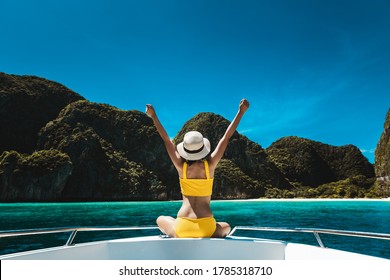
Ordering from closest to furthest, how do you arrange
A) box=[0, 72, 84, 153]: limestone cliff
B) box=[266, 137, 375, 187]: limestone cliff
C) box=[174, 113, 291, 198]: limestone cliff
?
1. box=[0, 72, 84, 153]: limestone cliff
2. box=[174, 113, 291, 198]: limestone cliff
3. box=[266, 137, 375, 187]: limestone cliff

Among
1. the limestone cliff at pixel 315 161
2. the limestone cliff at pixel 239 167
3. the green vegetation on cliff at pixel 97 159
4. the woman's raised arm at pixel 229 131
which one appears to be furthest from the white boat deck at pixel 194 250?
the limestone cliff at pixel 315 161

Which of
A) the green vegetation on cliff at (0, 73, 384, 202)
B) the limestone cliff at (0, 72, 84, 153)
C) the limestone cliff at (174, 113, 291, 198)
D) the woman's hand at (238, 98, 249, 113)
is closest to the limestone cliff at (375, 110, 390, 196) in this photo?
the green vegetation on cliff at (0, 73, 384, 202)

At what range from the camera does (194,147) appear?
2.70 metres

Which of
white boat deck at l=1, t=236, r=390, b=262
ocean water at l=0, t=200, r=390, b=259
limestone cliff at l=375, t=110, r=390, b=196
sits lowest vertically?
ocean water at l=0, t=200, r=390, b=259

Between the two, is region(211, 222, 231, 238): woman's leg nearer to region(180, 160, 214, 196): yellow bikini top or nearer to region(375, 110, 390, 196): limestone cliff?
region(180, 160, 214, 196): yellow bikini top

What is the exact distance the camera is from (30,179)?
239ft

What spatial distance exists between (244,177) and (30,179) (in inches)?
2451

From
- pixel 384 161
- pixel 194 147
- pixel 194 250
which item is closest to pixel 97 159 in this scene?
pixel 384 161

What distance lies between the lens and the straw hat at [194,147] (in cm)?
269

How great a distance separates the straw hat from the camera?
269cm

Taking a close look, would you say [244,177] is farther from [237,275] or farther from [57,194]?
[237,275]

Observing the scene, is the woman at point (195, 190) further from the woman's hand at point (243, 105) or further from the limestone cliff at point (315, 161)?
the limestone cliff at point (315, 161)

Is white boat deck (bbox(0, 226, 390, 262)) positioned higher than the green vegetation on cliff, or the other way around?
the green vegetation on cliff

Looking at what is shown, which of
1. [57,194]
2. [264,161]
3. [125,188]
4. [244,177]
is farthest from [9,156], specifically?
[264,161]
